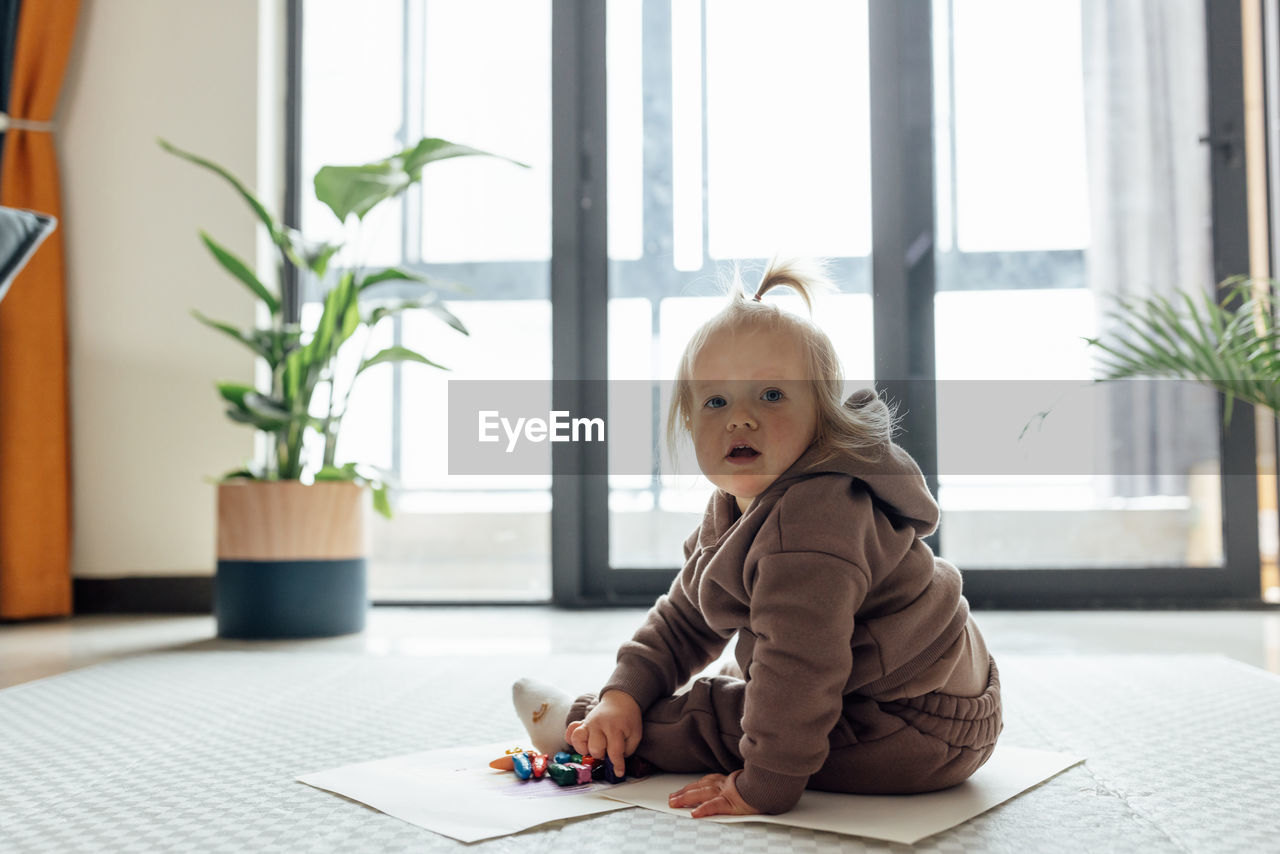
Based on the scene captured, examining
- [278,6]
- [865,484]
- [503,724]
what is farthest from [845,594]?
[278,6]

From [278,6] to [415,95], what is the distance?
398mm

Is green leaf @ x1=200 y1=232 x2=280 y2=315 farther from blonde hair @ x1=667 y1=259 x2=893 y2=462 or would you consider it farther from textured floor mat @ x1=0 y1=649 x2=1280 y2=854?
blonde hair @ x1=667 y1=259 x2=893 y2=462

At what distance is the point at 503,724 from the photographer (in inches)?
46.3

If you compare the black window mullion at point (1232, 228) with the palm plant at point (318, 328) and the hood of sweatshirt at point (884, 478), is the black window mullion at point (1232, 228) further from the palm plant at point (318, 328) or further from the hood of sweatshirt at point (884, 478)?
the hood of sweatshirt at point (884, 478)

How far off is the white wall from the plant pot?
1.55ft

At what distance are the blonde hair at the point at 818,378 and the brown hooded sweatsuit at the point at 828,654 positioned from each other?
16 millimetres

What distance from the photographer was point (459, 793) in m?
0.85

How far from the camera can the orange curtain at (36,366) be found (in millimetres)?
2342

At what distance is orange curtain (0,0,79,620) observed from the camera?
92.2 inches

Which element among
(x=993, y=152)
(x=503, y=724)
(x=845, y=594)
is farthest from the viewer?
(x=993, y=152)

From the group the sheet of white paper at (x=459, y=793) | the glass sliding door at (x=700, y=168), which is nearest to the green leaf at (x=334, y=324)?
the glass sliding door at (x=700, y=168)

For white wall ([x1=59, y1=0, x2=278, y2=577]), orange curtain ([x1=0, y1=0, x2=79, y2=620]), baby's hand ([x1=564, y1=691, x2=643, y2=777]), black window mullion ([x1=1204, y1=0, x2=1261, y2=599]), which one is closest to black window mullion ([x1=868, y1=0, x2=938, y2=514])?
black window mullion ([x1=1204, y1=0, x2=1261, y2=599])

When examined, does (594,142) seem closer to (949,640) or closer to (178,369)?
(178,369)

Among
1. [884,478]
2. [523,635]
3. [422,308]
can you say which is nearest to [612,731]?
[884,478]
